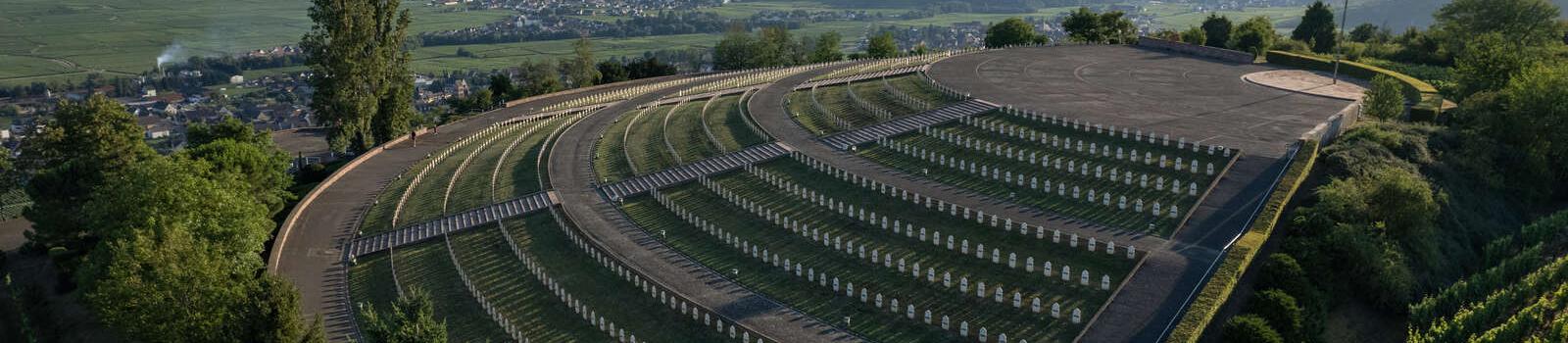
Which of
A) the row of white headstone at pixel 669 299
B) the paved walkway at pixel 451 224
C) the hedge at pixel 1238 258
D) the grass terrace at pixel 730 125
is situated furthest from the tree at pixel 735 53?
the hedge at pixel 1238 258

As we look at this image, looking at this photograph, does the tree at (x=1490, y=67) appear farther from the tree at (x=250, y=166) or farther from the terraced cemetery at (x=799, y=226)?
the tree at (x=250, y=166)

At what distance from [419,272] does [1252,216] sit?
128 feet

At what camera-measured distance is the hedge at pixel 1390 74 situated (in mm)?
57375

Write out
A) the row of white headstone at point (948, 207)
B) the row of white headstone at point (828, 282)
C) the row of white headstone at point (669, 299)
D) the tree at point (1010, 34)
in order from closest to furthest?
the row of white headstone at point (828, 282) < the row of white headstone at point (669, 299) < the row of white headstone at point (948, 207) < the tree at point (1010, 34)

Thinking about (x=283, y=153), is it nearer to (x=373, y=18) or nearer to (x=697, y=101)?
(x=373, y=18)

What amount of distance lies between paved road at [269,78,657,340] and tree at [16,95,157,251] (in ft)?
31.3

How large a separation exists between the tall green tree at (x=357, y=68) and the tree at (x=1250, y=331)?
61053 millimetres

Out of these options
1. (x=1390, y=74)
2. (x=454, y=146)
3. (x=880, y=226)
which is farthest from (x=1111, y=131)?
(x=454, y=146)

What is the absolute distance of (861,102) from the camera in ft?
233

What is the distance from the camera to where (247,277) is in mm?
42625

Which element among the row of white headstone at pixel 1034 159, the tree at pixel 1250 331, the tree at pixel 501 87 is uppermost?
the row of white headstone at pixel 1034 159

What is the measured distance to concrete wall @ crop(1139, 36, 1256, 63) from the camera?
82.5m

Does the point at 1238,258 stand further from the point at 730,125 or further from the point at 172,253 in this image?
the point at 172,253

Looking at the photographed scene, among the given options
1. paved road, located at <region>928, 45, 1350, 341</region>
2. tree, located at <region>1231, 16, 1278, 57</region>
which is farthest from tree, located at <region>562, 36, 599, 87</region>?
tree, located at <region>1231, 16, 1278, 57</region>
